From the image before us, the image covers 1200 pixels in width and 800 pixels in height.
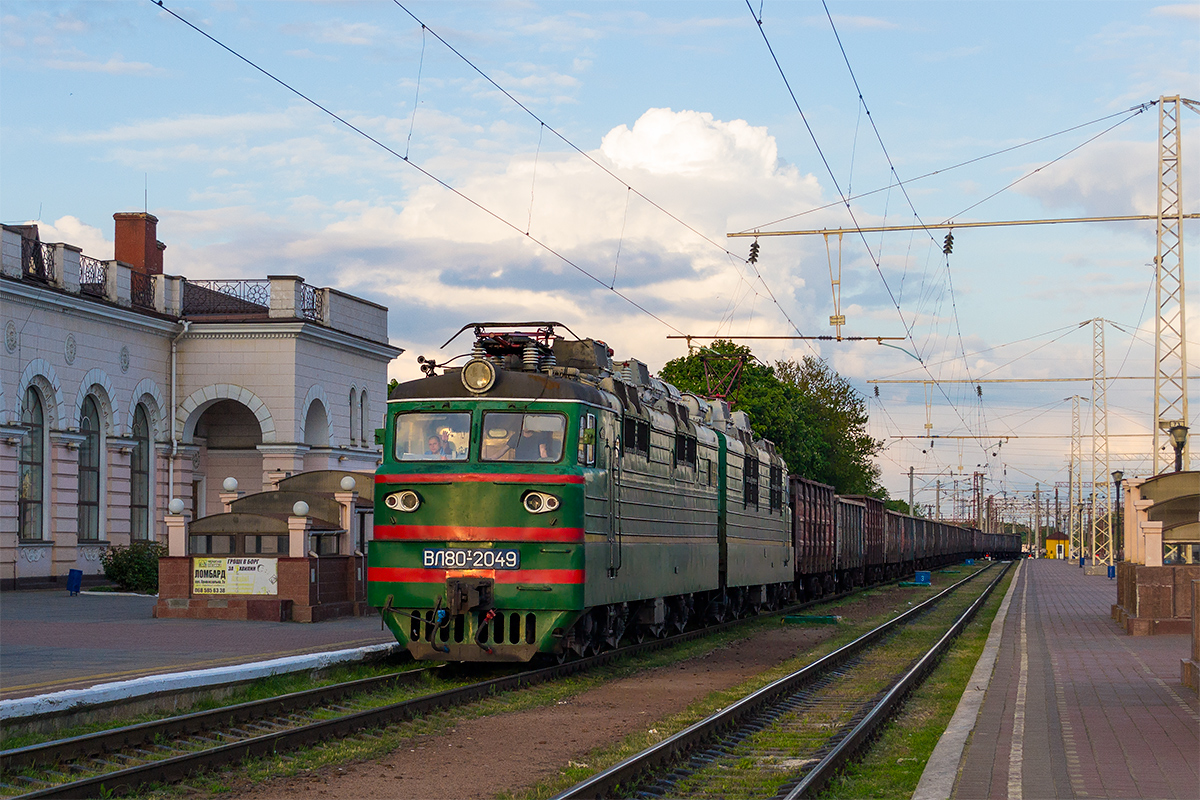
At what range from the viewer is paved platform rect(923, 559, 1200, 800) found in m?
8.74

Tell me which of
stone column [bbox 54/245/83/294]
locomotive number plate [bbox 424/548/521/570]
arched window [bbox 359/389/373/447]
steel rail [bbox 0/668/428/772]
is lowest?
steel rail [bbox 0/668/428/772]

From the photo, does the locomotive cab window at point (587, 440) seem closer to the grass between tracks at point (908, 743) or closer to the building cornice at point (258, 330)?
the grass between tracks at point (908, 743)

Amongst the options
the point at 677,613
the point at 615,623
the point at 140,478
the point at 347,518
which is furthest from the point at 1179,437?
the point at 140,478

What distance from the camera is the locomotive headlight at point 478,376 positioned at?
51.5ft

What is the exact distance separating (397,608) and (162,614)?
9789 millimetres

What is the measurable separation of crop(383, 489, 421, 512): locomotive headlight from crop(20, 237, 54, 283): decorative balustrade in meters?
20.1

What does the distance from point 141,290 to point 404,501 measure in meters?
24.9

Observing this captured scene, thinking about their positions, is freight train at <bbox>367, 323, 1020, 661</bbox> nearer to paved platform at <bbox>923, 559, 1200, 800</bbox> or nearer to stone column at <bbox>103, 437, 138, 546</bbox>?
paved platform at <bbox>923, 559, 1200, 800</bbox>

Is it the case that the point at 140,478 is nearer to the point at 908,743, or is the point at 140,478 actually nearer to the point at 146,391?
the point at 146,391

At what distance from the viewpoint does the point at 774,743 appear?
1166 cm

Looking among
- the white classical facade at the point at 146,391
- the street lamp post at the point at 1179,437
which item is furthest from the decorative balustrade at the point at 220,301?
the street lamp post at the point at 1179,437

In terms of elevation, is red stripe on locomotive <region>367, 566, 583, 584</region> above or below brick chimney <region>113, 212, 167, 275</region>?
below

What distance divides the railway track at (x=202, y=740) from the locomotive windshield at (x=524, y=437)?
2.58 m

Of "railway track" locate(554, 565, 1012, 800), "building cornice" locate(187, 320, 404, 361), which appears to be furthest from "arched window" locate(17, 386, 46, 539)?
"railway track" locate(554, 565, 1012, 800)
